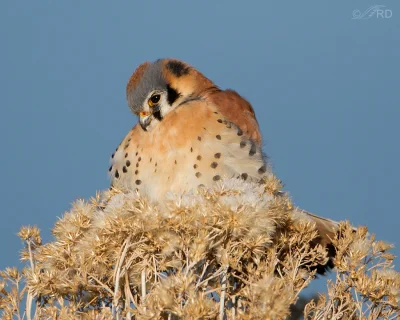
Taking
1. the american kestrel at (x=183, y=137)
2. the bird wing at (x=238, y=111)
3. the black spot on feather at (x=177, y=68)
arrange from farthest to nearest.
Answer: the black spot on feather at (x=177, y=68) → the bird wing at (x=238, y=111) → the american kestrel at (x=183, y=137)

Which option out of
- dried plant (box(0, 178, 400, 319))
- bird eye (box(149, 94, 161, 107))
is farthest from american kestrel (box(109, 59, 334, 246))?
dried plant (box(0, 178, 400, 319))

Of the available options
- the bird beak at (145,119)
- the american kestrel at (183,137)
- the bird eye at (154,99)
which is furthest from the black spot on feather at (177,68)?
the bird beak at (145,119)

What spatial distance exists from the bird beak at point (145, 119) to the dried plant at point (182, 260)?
1.16 m

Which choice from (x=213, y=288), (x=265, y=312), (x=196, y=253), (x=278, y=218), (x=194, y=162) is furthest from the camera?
(x=194, y=162)

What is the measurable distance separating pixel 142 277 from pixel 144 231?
5.4 inches

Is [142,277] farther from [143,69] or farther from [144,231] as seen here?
[143,69]

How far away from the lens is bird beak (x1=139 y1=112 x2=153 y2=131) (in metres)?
3.58

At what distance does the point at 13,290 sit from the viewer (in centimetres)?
233

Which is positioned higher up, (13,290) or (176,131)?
A: (176,131)

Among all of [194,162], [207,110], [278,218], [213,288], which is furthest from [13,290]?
[207,110]

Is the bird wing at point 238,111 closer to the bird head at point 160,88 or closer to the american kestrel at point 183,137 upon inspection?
the american kestrel at point 183,137

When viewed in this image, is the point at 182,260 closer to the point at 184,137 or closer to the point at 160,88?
the point at 184,137

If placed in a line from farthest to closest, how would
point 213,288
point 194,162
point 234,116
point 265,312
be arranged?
1. point 234,116
2. point 194,162
3. point 213,288
4. point 265,312

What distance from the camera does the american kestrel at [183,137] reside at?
3352mm
